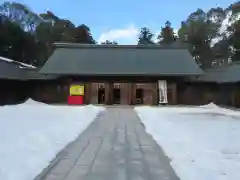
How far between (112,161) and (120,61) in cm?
2282

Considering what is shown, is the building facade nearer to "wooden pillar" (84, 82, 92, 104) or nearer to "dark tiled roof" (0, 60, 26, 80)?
"wooden pillar" (84, 82, 92, 104)

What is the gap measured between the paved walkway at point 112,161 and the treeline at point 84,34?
117ft

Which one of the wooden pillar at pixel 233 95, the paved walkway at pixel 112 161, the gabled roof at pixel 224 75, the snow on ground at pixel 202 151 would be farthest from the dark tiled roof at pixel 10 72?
the paved walkway at pixel 112 161

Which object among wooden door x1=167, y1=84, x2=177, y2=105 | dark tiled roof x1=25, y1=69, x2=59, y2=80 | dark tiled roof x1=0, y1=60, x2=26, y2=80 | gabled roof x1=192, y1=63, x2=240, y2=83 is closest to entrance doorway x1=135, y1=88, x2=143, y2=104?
wooden door x1=167, y1=84, x2=177, y2=105

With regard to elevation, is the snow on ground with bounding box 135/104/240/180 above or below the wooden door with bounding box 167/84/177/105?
below

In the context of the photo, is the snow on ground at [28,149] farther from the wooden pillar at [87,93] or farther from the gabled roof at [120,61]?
the wooden pillar at [87,93]

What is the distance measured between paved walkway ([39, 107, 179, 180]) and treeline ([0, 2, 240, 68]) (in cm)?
3569

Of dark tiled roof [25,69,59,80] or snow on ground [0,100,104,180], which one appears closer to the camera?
snow on ground [0,100,104,180]

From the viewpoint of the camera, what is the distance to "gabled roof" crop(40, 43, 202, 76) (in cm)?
2718

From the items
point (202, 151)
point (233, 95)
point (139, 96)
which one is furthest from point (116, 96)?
point (202, 151)

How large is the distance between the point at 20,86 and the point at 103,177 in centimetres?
2462

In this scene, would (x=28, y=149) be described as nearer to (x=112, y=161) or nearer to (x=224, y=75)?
(x=112, y=161)

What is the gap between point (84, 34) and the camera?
5691cm

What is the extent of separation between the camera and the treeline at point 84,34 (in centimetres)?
4456
